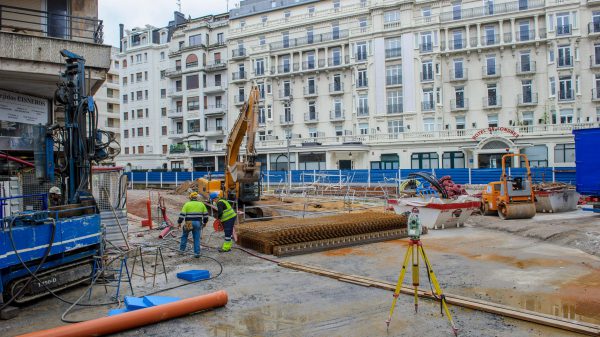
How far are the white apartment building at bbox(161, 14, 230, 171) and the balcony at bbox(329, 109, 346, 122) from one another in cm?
1601

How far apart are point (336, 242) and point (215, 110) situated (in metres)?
50.8

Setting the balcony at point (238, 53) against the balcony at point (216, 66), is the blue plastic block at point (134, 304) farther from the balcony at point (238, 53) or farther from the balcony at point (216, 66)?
the balcony at point (216, 66)

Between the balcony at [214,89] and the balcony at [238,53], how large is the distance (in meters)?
4.52

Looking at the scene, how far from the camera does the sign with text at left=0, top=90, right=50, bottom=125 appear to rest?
13.3 meters

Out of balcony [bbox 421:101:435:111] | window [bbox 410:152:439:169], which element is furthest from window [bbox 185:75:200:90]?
window [bbox 410:152:439:169]

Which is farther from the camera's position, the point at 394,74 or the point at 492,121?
the point at 394,74

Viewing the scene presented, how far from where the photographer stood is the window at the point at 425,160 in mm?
43969

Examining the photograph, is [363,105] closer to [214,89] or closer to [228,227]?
[214,89]

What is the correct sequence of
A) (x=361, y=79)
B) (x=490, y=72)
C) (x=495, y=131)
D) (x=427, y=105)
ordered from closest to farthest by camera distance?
1. (x=495, y=131)
2. (x=490, y=72)
3. (x=427, y=105)
4. (x=361, y=79)

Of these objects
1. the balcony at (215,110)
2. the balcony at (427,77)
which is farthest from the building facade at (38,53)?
the balcony at (215,110)

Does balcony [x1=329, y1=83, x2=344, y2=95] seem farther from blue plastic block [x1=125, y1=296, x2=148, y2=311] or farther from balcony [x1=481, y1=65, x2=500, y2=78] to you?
blue plastic block [x1=125, y1=296, x2=148, y2=311]

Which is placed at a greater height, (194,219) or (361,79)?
(361,79)

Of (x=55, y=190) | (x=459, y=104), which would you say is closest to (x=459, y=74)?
(x=459, y=104)

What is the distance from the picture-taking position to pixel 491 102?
46.0 metres
